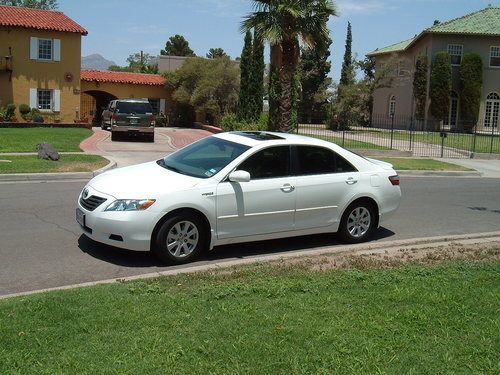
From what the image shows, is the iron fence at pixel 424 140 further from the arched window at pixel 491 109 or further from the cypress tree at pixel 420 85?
the cypress tree at pixel 420 85

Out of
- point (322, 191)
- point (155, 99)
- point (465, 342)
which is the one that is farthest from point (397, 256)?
point (155, 99)

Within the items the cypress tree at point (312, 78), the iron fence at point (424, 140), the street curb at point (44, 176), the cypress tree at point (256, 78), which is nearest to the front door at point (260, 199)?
the street curb at point (44, 176)

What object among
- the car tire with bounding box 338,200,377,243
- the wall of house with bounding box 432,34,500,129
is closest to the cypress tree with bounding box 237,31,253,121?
the wall of house with bounding box 432,34,500,129

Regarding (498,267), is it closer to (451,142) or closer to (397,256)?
(397,256)

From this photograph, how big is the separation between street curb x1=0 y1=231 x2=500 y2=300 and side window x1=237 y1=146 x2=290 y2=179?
3.44 ft

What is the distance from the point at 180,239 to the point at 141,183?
0.83 metres

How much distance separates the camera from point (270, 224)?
25.2ft

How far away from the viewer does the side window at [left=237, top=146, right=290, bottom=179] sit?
764 centimetres

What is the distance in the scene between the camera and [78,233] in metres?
8.48

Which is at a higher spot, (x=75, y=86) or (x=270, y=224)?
(x=75, y=86)

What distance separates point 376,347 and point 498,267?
3019mm

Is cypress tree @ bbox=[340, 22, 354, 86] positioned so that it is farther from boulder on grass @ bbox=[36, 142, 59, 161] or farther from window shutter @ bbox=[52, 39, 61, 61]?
boulder on grass @ bbox=[36, 142, 59, 161]

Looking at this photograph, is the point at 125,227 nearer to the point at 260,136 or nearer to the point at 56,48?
the point at 260,136

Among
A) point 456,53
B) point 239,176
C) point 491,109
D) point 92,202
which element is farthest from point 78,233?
point 491,109
